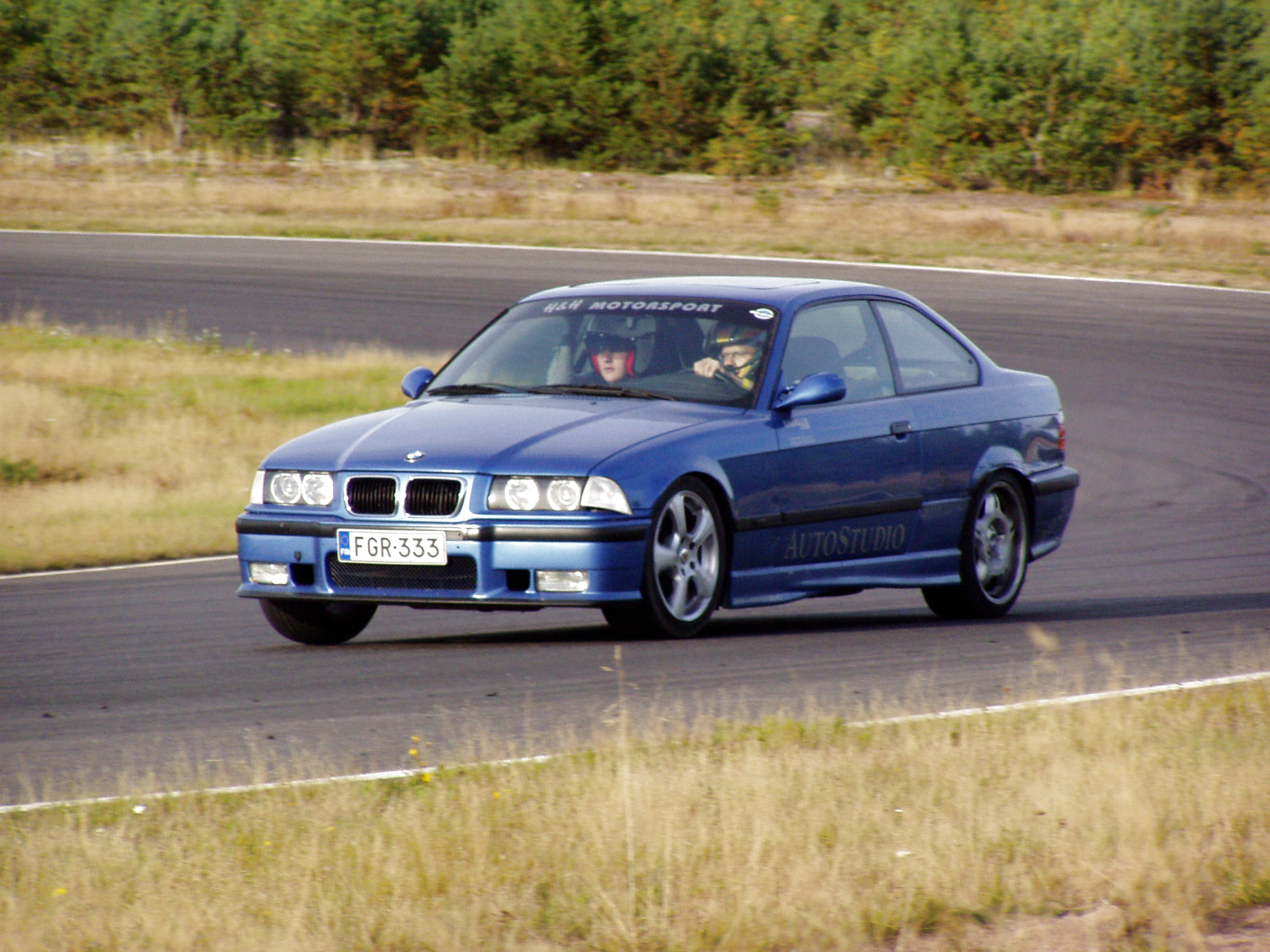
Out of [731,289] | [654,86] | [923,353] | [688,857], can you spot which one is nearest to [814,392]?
[731,289]

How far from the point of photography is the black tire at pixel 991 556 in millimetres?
9773

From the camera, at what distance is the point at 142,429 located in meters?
18.6

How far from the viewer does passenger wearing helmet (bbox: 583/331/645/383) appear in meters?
8.86

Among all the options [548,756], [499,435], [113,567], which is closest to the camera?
[548,756]

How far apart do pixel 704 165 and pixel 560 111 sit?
4233mm

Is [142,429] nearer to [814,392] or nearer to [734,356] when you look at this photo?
[734,356]

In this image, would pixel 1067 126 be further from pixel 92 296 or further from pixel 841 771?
pixel 841 771

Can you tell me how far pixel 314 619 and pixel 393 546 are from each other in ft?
3.45

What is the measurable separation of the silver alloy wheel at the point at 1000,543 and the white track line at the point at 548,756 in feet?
7.48

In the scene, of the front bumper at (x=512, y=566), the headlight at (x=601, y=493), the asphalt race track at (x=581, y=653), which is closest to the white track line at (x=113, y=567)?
the asphalt race track at (x=581, y=653)

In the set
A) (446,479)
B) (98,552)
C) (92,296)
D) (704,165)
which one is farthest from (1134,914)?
(704,165)

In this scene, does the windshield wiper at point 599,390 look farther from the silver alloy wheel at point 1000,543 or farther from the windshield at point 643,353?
the silver alloy wheel at point 1000,543

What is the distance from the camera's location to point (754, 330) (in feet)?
29.3

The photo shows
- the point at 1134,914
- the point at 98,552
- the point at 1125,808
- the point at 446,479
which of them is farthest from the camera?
the point at 98,552
